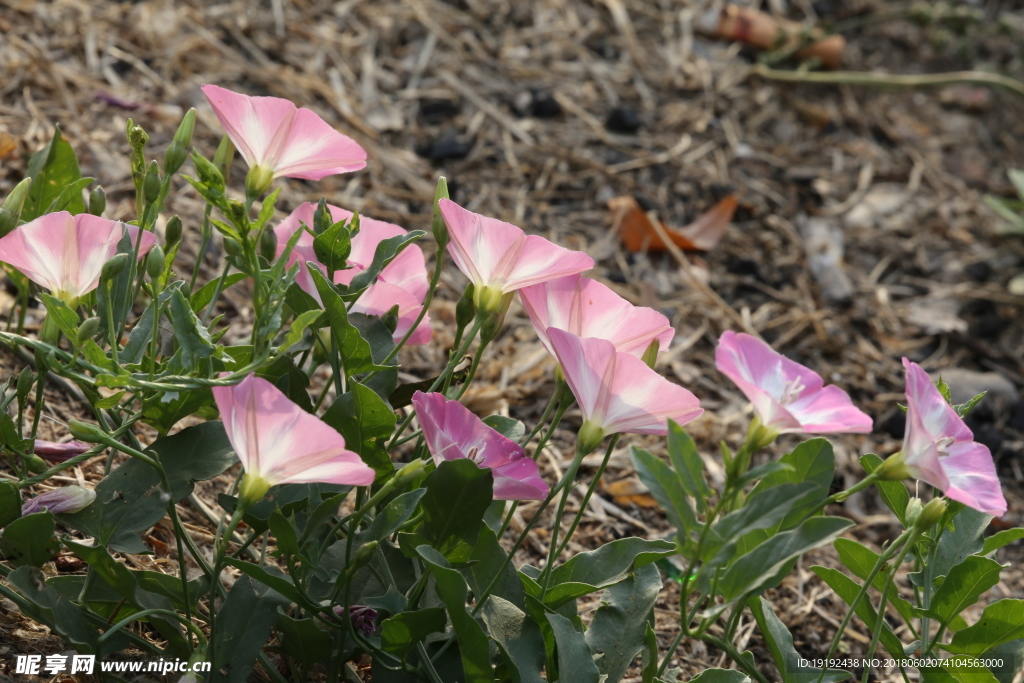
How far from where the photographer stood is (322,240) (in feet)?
3.34

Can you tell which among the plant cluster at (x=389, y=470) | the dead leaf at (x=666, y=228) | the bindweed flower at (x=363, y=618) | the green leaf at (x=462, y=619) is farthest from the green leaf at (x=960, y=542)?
the dead leaf at (x=666, y=228)

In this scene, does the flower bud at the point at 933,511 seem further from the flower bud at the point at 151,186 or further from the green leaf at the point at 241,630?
the flower bud at the point at 151,186

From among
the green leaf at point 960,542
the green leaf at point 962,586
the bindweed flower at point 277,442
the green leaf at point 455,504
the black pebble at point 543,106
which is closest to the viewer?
the bindweed flower at point 277,442

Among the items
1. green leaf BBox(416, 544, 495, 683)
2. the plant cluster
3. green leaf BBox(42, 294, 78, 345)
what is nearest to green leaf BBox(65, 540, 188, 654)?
the plant cluster

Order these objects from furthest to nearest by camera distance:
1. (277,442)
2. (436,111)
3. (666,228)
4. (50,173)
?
(436,111)
(666,228)
(50,173)
(277,442)

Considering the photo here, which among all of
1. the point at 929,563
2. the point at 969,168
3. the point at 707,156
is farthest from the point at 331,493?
the point at 969,168

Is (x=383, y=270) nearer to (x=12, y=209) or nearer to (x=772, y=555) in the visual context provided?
(x=12, y=209)

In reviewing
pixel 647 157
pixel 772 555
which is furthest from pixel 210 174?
pixel 647 157

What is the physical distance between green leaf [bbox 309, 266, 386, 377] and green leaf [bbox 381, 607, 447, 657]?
0.93 feet

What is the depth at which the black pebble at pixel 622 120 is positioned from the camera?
3043 millimetres

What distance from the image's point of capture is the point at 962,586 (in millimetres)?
1061

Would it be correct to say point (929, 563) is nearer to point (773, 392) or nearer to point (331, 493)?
point (773, 392)

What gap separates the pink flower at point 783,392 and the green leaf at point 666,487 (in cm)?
11

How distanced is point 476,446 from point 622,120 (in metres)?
2.26
